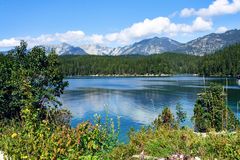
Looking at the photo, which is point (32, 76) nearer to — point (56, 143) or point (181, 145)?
point (181, 145)

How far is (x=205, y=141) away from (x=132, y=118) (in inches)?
2071

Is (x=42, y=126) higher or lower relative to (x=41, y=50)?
lower

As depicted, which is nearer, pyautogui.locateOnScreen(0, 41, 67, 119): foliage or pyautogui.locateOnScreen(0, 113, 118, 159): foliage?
pyautogui.locateOnScreen(0, 113, 118, 159): foliage

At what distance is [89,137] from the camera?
6176mm

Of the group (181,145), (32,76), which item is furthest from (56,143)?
(32,76)

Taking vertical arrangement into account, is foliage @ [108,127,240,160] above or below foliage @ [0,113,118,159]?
below

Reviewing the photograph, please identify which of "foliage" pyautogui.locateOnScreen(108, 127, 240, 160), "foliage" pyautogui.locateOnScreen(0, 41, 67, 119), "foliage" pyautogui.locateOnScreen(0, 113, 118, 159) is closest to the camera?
"foliage" pyautogui.locateOnScreen(0, 113, 118, 159)

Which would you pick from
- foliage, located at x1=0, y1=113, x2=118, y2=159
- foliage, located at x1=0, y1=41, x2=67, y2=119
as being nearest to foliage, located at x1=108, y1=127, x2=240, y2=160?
foliage, located at x1=0, y1=113, x2=118, y2=159

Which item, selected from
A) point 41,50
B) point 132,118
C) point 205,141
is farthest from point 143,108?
point 205,141

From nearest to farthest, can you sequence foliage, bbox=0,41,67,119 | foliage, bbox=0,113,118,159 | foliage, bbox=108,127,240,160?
foliage, bbox=0,113,118,159 < foliage, bbox=108,127,240,160 < foliage, bbox=0,41,67,119

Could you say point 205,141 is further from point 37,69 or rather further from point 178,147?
point 37,69

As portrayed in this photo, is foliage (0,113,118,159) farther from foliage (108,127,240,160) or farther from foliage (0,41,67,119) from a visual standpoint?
foliage (0,41,67,119)

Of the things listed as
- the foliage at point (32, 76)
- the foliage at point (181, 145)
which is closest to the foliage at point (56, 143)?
the foliage at point (181, 145)

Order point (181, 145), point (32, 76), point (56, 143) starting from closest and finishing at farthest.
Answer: point (56, 143), point (181, 145), point (32, 76)
